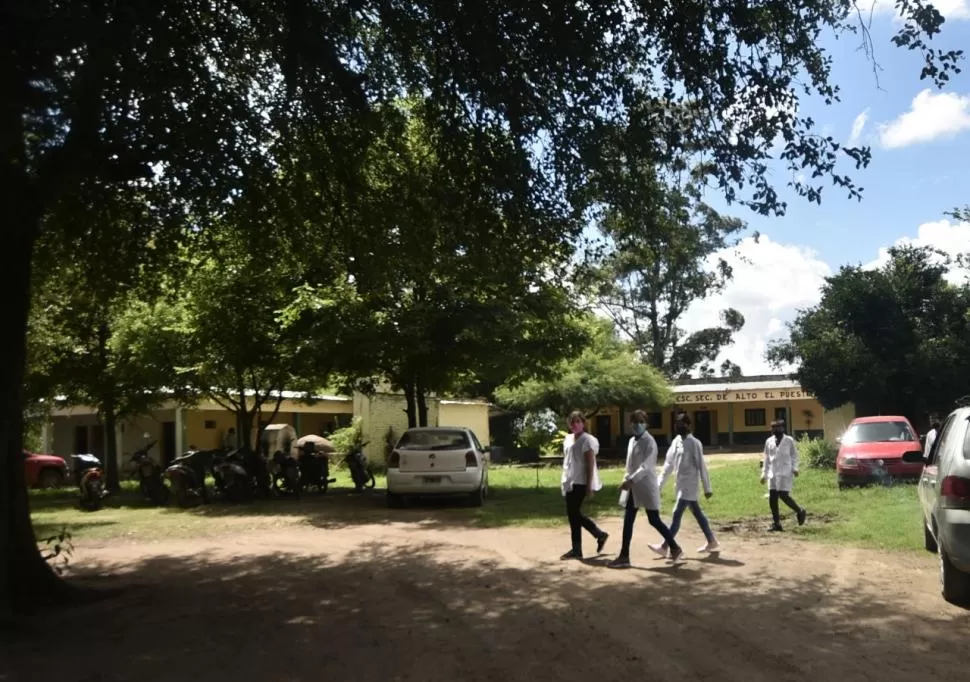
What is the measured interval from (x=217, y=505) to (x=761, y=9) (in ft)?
46.9

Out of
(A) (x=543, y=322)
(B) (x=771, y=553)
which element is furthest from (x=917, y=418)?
(B) (x=771, y=553)

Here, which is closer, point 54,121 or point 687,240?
point 54,121

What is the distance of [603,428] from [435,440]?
104 feet

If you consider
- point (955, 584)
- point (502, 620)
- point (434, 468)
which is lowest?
point (502, 620)

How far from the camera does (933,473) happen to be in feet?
29.2

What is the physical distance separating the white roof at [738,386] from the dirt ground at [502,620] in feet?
106

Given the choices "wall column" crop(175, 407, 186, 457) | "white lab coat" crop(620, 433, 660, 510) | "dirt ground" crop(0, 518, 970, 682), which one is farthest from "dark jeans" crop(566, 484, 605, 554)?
"wall column" crop(175, 407, 186, 457)

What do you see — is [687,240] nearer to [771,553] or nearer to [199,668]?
[771,553]

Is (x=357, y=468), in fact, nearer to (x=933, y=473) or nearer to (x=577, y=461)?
(x=577, y=461)

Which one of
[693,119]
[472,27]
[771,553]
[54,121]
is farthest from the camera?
[771,553]

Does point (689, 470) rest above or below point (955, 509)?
above

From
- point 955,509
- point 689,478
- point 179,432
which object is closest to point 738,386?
point 179,432

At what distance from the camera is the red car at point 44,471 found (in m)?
26.3

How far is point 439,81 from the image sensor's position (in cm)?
A: 911
